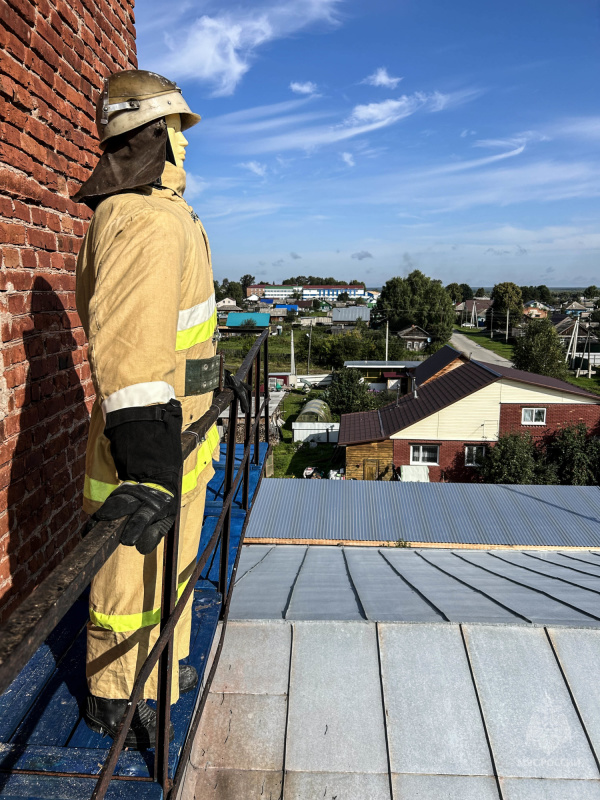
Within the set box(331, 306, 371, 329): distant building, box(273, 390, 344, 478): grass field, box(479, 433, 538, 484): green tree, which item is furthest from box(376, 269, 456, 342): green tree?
box(479, 433, 538, 484): green tree

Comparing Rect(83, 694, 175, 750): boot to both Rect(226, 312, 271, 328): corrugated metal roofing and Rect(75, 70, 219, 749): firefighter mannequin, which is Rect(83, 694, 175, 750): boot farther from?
Rect(226, 312, 271, 328): corrugated metal roofing

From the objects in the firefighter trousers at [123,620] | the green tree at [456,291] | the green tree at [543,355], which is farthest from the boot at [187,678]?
the green tree at [456,291]

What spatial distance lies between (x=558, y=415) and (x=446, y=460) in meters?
4.16

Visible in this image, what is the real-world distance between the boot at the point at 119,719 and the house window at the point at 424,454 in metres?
18.2

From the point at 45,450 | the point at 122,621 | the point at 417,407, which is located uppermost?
the point at 45,450

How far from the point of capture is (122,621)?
1.80 m

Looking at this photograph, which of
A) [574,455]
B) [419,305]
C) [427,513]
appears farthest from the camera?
[419,305]

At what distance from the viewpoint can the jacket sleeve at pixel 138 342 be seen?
57.9 inches

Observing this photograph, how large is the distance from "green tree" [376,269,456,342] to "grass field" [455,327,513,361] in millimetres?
4920

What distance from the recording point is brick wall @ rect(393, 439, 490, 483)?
1942 centimetres

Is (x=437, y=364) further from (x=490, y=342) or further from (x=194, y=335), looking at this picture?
(x=490, y=342)

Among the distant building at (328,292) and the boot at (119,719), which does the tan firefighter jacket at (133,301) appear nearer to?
the boot at (119,719)

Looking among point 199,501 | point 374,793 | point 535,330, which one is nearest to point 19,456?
point 199,501

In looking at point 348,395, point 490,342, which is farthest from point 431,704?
point 490,342
